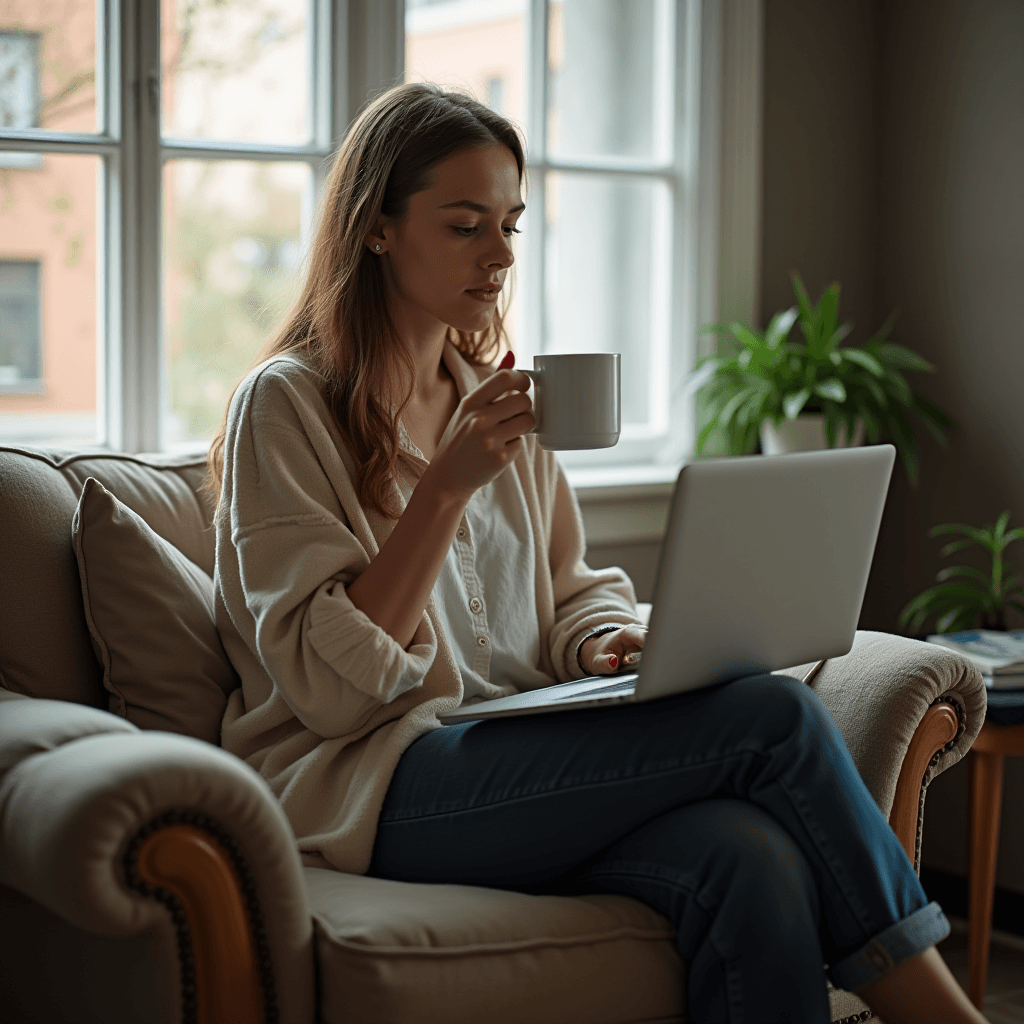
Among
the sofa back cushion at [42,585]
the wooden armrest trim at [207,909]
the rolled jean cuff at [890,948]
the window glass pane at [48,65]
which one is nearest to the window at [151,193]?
the window glass pane at [48,65]

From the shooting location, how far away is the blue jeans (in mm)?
1267

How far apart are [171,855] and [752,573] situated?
24.7 inches

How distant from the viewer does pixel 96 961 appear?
1230mm

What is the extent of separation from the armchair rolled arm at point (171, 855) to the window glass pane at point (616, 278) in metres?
1.73

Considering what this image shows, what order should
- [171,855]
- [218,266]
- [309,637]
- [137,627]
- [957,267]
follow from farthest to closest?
1. [957,267]
2. [218,266]
3. [137,627]
4. [309,637]
5. [171,855]

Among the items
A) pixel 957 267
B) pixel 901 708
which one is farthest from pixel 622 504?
pixel 901 708

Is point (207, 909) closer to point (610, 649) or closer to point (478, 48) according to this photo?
point (610, 649)

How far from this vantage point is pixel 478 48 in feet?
8.43

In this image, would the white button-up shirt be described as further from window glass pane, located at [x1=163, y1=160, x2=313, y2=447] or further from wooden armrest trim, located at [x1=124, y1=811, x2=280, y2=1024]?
window glass pane, located at [x1=163, y1=160, x2=313, y2=447]

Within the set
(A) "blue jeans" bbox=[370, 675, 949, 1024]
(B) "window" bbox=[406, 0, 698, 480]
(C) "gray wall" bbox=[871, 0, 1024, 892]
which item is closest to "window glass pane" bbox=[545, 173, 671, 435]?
(B) "window" bbox=[406, 0, 698, 480]

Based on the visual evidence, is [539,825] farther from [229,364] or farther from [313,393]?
[229,364]

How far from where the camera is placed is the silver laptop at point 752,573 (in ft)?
4.07

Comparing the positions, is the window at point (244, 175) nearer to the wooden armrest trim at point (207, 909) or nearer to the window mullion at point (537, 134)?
the window mullion at point (537, 134)

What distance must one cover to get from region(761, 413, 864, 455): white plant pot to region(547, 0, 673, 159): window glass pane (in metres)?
0.71
